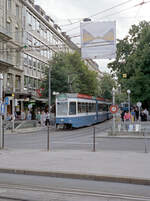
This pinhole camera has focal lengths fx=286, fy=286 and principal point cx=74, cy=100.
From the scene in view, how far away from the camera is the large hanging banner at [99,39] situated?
16.9 m

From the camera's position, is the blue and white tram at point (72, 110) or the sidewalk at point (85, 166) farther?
the blue and white tram at point (72, 110)

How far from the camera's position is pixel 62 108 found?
92.0 ft

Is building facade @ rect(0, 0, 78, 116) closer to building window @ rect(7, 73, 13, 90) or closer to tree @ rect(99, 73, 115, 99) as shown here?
building window @ rect(7, 73, 13, 90)

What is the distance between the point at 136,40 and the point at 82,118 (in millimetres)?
16497

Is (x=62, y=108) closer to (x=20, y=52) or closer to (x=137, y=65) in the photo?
(x=137, y=65)

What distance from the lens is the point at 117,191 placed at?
6.82m

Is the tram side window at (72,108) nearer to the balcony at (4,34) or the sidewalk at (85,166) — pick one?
the sidewalk at (85,166)

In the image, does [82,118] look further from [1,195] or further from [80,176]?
[1,195]

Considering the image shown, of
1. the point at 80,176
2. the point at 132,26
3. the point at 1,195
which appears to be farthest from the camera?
the point at 132,26

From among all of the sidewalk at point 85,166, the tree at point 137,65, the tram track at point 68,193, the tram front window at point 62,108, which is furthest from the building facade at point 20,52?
the tram track at point 68,193

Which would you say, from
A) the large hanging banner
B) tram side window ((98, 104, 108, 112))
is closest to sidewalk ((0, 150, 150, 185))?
the large hanging banner

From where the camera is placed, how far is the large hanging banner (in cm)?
1691

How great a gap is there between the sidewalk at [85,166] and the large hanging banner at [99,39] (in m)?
7.64

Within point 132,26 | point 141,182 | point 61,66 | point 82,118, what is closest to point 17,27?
point 61,66
